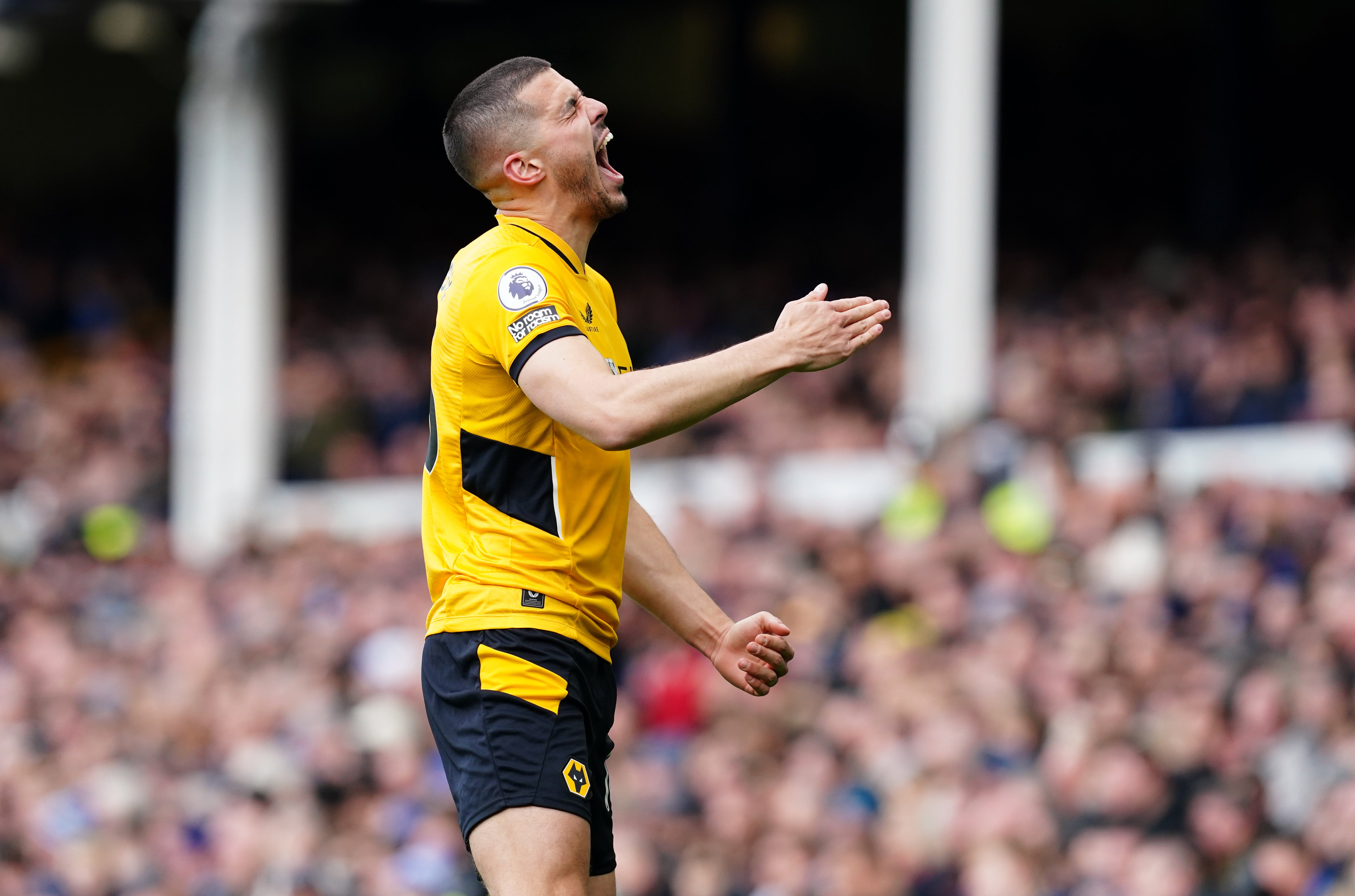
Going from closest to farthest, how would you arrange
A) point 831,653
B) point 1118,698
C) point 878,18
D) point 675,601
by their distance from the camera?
point 675,601 < point 1118,698 < point 831,653 < point 878,18

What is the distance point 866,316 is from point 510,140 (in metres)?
0.91

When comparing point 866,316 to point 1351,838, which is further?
point 1351,838

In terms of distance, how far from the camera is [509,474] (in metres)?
4.14

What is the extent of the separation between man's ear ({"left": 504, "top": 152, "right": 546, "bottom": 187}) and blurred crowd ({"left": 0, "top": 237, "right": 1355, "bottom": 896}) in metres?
4.14

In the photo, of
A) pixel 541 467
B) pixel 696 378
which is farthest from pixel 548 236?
pixel 696 378

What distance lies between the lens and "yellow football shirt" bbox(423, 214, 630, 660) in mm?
4082

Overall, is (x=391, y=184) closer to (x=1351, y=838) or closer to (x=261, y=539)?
(x=261, y=539)

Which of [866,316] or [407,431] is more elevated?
[407,431]

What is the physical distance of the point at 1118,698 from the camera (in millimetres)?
8000

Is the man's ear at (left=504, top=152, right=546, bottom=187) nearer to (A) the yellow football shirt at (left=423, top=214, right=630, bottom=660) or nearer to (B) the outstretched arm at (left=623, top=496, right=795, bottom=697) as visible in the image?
(A) the yellow football shirt at (left=423, top=214, right=630, bottom=660)

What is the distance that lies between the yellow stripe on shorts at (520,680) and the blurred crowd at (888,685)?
12.4ft

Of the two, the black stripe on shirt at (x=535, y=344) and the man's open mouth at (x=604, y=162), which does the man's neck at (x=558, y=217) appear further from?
the black stripe on shirt at (x=535, y=344)

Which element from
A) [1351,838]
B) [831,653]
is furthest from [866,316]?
[831,653]

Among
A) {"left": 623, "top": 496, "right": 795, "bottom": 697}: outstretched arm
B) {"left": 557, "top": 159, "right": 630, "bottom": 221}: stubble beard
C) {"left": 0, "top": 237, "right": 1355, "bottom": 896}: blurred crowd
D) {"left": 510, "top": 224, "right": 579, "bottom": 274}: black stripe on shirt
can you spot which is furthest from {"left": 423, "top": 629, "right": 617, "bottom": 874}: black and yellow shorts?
{"left": 0, "top": 237, "right": 1355, "bottom": 896}: blurred crowd
